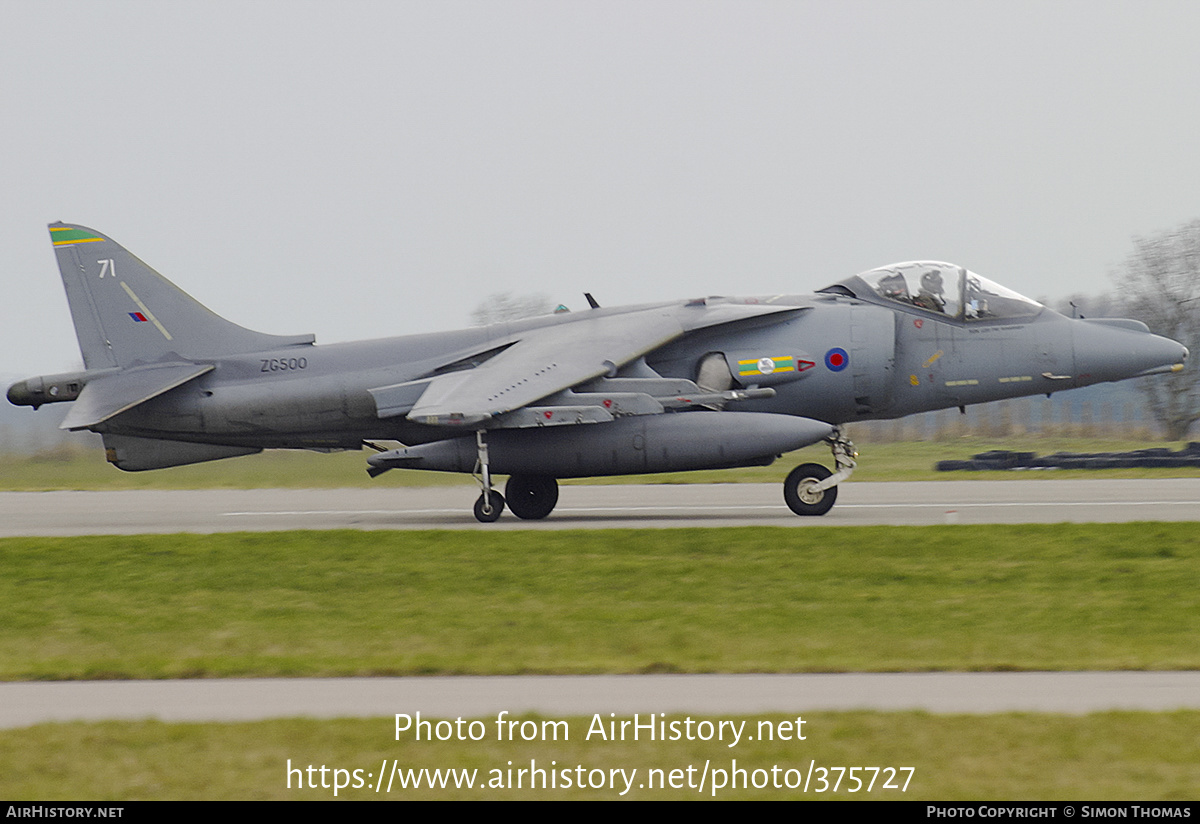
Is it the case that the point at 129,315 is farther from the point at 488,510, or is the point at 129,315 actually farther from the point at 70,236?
the point at 488,510

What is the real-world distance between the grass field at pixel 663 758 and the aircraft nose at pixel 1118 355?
1192cm

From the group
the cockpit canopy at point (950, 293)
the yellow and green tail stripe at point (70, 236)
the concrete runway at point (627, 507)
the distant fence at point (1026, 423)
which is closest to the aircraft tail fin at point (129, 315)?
the yellow and green tail stripe at point (70, 236)

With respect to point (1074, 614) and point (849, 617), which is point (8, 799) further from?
point (1074, 614)

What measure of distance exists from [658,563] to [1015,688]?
5409mm

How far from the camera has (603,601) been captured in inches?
432

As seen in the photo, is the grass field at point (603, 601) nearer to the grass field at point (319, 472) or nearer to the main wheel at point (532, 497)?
the main wheel at point (532, 497)

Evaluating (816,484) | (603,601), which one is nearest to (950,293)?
(816,484)

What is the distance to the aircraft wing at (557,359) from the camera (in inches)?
642

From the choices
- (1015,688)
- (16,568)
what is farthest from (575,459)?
(1015,688)

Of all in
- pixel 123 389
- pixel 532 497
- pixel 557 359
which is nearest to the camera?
pixel 557 359

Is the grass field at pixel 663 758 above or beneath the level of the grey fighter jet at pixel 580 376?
beneath

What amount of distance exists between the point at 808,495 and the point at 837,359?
204 cm

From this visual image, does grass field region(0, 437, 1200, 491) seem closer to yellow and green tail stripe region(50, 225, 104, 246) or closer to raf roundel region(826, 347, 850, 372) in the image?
yellow and green tail stripe region(50, 225, 104, 246)

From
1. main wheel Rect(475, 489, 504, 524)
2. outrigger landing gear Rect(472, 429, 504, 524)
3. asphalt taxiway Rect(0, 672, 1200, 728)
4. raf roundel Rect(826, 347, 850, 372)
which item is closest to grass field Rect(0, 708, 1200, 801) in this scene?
asphalt taxiway Rect(0, 672, 1200, 728)
